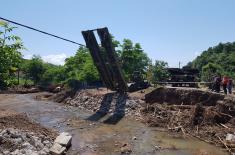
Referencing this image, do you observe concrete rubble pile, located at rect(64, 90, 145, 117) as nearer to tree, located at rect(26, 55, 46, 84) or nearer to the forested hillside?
the forested hillside

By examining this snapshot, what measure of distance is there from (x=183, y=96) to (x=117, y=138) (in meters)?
7.12

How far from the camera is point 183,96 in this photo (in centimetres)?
2067

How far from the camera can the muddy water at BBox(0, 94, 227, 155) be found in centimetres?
1338

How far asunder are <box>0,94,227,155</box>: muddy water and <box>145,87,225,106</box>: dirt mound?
3.52 m

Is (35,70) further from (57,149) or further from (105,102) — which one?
(57,149)

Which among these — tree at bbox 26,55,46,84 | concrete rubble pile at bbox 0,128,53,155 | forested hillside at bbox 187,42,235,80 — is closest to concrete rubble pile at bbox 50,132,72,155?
concrete rubble pile at bbox 0,128,53,155

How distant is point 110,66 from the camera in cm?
2219

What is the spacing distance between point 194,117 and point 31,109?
12833mm

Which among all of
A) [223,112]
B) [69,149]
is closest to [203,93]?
[223,112]

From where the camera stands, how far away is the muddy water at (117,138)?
13.4 m

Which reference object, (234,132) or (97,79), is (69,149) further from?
(97,79)

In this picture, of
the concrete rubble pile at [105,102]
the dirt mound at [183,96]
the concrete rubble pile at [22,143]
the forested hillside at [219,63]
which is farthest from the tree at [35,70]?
the concrete rubble pile at [22,143]

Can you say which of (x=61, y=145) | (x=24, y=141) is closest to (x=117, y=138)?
(x=61, y=145)

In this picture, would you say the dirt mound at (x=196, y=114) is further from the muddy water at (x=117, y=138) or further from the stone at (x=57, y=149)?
the stone at (x=57, y=149)
